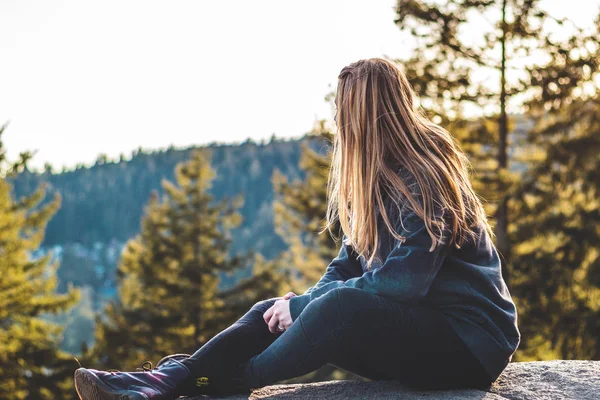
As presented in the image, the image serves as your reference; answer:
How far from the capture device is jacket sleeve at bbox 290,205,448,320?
92.4 inches

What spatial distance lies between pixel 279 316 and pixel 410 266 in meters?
0.60

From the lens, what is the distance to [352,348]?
2.50 meters

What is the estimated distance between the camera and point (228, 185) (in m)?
147

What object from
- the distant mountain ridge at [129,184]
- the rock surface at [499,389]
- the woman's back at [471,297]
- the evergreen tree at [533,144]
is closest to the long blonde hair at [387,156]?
the woman's back at [471,297]

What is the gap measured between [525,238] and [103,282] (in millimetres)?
130781

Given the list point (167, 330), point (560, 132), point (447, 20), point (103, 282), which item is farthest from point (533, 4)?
point (103, 282)

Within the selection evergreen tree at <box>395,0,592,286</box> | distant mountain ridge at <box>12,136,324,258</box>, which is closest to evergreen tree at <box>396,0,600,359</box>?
evergreen tree at <box>395,0,592,286</box>

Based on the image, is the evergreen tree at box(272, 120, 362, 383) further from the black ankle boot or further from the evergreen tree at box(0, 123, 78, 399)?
the black ankle boot

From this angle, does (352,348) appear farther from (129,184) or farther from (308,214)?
(129,184)

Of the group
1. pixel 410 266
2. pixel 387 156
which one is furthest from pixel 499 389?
pixel 387 156

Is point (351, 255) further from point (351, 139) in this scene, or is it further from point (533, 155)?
point (533, 155)

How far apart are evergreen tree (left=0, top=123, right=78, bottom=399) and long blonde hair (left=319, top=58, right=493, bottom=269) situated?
39.9 feet

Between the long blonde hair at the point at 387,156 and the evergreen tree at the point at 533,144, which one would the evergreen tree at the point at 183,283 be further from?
the long blonde hair at the point at 387,156

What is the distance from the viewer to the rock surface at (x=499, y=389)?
2.69 m
